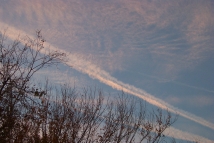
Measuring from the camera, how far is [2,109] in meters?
12.3

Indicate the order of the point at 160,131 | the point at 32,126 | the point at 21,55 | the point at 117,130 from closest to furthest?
the point at 21,55, the point at 32,126, the point at 117,130, the point at 160,131

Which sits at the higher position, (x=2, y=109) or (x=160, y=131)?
(x=160, y=131)

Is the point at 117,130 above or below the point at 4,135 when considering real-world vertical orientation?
above

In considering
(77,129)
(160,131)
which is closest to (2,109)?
(77,129)

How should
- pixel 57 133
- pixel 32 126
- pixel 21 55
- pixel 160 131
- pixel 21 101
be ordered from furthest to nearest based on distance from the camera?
1. pixel 160 131
2. pixel 57 133
3. pixel 32 126
4. pixel 21 55
5. pixel 21 101

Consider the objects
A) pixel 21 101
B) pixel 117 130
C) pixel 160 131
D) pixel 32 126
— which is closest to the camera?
pixel 21 101

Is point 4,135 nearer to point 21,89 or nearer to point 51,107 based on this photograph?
point 21,89

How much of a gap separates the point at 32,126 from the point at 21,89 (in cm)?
326

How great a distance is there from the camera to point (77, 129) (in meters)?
16.7

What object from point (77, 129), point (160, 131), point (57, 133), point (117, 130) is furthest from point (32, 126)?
point (160, 131)

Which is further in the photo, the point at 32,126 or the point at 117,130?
the point at 117,130

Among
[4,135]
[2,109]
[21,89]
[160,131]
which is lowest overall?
[4,135]

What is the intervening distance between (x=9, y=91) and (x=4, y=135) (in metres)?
2.00

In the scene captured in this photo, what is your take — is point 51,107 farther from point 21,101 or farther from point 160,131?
point 160,131
